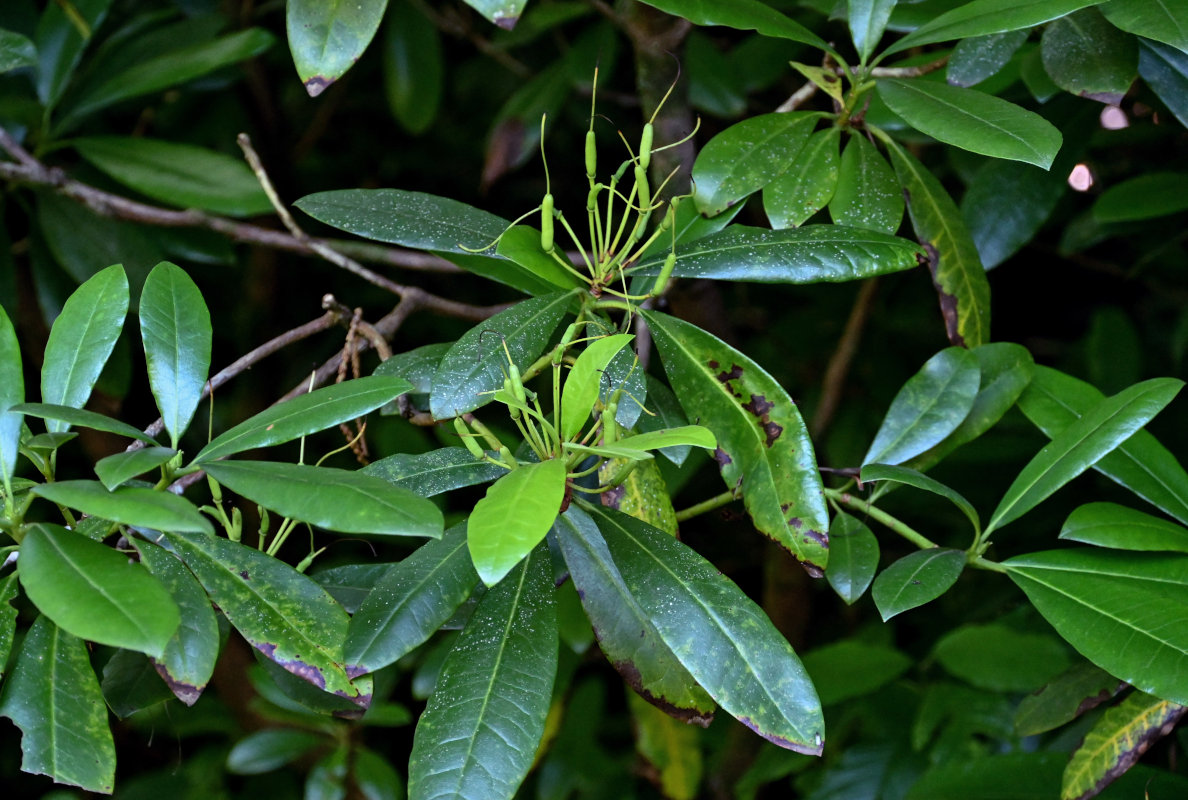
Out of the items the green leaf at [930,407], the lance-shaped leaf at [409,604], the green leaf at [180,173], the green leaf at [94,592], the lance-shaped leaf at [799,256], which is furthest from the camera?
the green leaf at [180,173]

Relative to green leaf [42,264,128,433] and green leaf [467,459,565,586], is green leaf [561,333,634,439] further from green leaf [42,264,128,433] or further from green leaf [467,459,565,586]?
green leaf [42,264,128,433]

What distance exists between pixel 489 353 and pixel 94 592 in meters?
0.27

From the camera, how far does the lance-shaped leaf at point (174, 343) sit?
0.64 metres

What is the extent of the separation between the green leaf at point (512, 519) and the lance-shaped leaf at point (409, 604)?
97 mm

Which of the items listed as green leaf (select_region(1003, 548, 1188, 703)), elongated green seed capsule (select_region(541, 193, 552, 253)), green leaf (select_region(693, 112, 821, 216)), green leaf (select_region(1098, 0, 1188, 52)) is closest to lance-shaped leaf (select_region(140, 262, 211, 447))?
elongated green seed capsule (select_region(541, 193, 552, 253))

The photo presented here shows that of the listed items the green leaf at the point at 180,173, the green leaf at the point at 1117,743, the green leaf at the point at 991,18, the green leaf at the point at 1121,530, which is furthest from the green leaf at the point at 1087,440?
the green leaf at the point at 180,173

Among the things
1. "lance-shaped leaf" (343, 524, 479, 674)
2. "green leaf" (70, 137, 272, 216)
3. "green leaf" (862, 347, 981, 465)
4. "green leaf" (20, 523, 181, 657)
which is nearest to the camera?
"green leaf" (20, 523, 181, 657)

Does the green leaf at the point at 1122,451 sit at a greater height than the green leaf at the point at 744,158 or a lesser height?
lesser

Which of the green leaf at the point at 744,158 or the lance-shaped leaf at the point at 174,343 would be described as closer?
the lance-shaped leaf at the point at 174,343

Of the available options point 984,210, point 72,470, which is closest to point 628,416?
point 984,210

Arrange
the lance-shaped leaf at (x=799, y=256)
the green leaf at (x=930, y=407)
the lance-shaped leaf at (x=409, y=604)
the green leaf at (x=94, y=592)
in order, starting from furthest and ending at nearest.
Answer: the green leaf at (x=930, y=407)
the lance-shaped leaf at (x=799, y=256)
the lance-shaped leaf at (x=409, y=604)
the green leaf at (x=94, y=592)

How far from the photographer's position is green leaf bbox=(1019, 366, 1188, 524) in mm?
768

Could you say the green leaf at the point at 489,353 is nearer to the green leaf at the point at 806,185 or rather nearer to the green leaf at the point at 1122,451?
the green leaf at the point at 806,185

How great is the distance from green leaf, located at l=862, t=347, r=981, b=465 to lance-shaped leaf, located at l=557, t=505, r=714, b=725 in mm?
242
